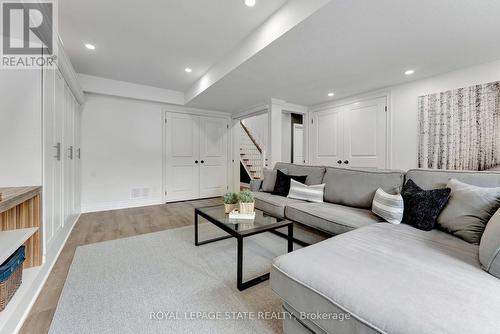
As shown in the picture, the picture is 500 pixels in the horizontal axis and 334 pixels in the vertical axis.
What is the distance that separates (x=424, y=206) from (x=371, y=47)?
5.34 ft

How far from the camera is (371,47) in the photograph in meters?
2.18

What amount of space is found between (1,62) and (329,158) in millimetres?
4455

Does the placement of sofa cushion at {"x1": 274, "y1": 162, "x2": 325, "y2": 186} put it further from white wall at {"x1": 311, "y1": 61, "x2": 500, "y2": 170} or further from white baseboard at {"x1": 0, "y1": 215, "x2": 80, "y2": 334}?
white baseboard at {"x1": 0, "y1": 215, "x2": 80, "y2": 334}

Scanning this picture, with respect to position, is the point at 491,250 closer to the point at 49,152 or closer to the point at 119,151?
the point at 49,152

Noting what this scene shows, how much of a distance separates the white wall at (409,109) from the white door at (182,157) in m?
3.91

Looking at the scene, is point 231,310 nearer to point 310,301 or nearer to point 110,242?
point 310,301

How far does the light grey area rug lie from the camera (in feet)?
4.09

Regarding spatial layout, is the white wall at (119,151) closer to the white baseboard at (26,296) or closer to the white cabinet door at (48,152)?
the white cabinet door at (48,152)

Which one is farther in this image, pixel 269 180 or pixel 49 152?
pixel 269 180

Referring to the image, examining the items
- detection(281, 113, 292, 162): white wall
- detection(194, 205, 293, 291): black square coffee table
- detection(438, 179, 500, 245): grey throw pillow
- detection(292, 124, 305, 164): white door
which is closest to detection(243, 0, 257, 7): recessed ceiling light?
detection(194, 205, 293, 291): black square coffee table

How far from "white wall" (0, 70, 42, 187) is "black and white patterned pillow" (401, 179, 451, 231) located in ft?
10.1

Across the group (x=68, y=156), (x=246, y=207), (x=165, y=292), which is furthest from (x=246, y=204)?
(x=68, y=156)

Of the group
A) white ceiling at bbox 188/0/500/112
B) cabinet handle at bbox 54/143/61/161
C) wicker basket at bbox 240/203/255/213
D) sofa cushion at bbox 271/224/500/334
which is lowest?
sofa cushion at bbox 271/224/500/334

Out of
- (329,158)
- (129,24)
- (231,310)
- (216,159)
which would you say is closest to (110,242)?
(231,310)
